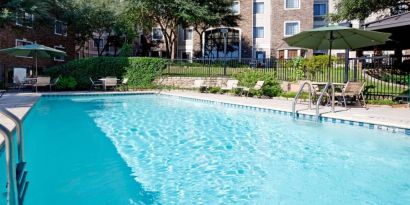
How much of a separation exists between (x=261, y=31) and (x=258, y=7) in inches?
117

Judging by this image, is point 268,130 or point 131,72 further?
point 131,72

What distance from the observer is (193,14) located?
110 feet

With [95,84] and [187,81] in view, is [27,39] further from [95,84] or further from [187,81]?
[187,81]

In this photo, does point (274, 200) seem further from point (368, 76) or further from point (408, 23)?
point (368, 76)

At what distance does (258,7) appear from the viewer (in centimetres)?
4422

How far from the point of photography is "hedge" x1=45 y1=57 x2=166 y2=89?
23.2 metres

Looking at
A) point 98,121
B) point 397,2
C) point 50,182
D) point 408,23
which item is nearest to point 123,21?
point 397,2

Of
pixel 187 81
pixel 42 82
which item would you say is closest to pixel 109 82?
pixel 42 82

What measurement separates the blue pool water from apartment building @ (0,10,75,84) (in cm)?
1546

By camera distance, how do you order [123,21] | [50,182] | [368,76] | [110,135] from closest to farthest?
[50,182]
[110,135]
[368,76]
[123,21]

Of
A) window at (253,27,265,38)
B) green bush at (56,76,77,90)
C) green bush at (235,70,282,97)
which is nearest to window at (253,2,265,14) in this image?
window at (253,27,265,38)

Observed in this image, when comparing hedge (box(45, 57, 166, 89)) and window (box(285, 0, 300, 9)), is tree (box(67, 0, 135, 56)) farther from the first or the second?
window (box(285, 0, 300, 9))

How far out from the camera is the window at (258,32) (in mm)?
43938

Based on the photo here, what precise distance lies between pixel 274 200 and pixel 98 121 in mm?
7676
